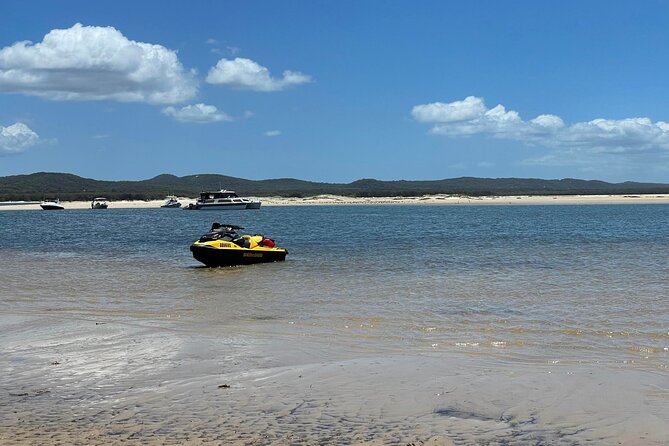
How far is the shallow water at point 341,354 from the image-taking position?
22.7 ft

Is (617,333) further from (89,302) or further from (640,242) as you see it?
(640,242)

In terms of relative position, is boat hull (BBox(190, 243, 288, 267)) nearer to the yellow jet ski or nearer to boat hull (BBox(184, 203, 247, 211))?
the yellow jet ski

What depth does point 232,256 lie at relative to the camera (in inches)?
1013

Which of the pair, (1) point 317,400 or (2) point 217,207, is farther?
(2) point 217,207

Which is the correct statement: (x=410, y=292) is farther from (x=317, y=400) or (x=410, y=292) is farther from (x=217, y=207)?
(x=217, y=207)

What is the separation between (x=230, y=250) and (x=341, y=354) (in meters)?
15.8

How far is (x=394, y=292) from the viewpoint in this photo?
17.6 metres

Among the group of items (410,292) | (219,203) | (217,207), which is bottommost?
(410,292)

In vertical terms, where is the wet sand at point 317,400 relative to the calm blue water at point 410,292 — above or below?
above

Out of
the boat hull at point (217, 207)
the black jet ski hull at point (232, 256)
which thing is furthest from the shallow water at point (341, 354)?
the boat hull at point (217, 207)

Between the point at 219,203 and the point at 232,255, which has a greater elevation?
the point at 219,203

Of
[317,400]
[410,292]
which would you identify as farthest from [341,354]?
[410,292]

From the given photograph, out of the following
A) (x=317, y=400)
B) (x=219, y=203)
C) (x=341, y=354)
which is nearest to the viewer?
(x=317, y=400)

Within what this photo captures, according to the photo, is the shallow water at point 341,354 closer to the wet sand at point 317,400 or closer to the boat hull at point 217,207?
the wet sand at point 317,400
